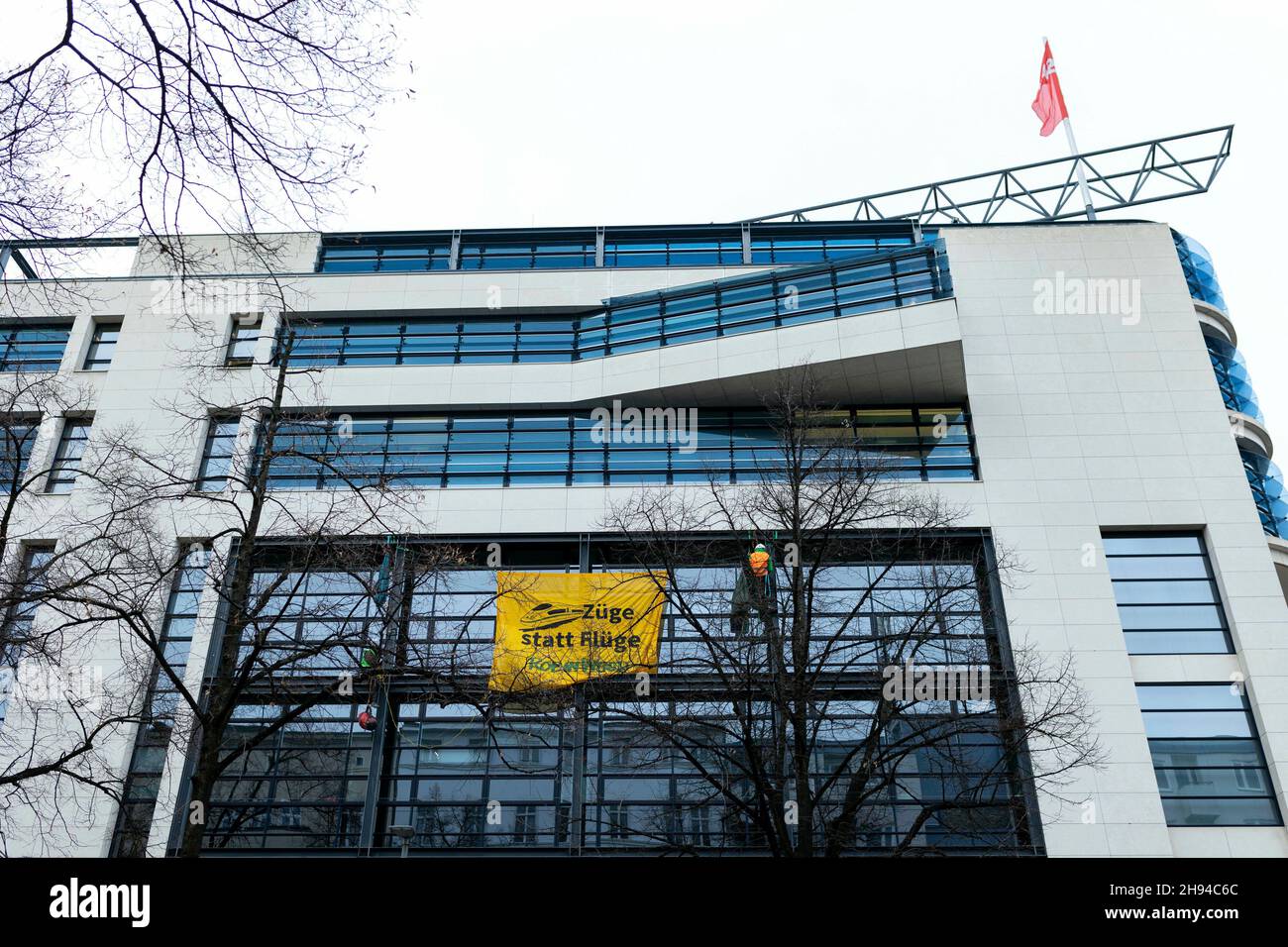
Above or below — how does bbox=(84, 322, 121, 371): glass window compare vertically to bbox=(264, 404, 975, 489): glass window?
above

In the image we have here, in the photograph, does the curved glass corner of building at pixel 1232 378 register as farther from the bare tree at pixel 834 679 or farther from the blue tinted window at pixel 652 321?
the bare tree at pixel 834 679

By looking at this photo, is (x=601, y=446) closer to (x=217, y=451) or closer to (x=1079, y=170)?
(x=217, y=451)

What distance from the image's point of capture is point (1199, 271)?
3216 centimetres

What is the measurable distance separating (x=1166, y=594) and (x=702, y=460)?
500 inches

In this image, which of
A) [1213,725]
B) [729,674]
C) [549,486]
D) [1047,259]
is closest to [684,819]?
[729,674]

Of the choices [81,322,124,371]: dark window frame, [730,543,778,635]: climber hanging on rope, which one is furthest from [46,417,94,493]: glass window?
[730,543,778,635]: climber hanging on rope

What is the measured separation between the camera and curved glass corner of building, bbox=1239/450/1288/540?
91.8 ft

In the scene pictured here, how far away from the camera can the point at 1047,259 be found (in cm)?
2986

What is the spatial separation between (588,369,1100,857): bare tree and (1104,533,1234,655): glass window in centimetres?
309

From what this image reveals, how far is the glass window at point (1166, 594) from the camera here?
24.2 meters
